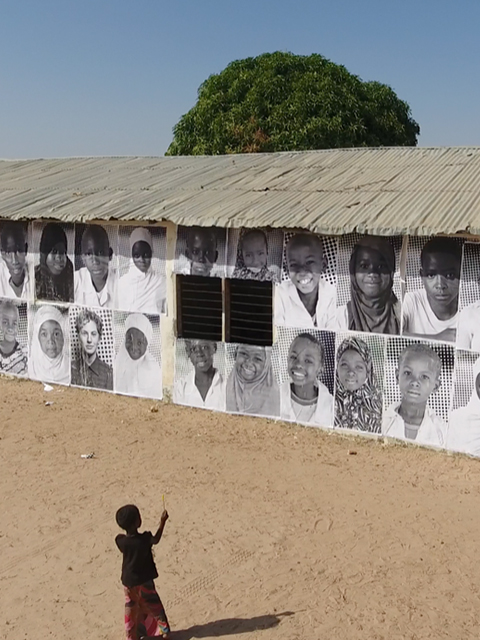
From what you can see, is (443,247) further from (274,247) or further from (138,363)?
(138,363)

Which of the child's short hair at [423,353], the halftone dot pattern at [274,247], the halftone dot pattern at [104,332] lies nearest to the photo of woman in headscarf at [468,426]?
the child's short hair at [423,353]

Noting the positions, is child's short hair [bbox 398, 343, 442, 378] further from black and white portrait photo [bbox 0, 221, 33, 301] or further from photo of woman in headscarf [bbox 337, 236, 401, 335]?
black and white portrait photo [bbox 0, 221, 33, 301]

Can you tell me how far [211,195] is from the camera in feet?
32.7

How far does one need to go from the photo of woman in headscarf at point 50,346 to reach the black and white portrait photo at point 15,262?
43 centimetres

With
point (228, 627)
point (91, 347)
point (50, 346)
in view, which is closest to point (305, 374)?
point (91, 347)

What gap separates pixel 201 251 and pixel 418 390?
3255 millimetres

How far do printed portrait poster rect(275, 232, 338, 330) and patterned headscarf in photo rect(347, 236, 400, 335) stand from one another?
232mm

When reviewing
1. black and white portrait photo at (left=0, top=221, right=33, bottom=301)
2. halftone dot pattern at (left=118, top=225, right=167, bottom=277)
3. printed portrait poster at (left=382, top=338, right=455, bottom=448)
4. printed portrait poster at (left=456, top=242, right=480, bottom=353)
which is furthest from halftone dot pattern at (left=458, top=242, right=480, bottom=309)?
black and white portrait photo at (left=0, top=221, right=33, bottom=301)

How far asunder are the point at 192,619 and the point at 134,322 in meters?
5.65

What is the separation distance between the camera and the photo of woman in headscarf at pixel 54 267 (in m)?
10.5

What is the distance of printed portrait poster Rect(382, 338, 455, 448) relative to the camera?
7.86 metres

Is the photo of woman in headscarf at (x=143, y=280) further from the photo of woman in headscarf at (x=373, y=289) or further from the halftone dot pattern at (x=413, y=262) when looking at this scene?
the halftone dot pattern at (x=413, y=262)

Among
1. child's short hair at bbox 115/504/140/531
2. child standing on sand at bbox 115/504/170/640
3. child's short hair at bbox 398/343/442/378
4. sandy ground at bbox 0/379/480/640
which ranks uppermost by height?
child's short hair at bbox 398/343/442/378

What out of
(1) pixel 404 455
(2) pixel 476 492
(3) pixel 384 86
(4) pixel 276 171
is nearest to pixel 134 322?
(4) pixel 276 171
